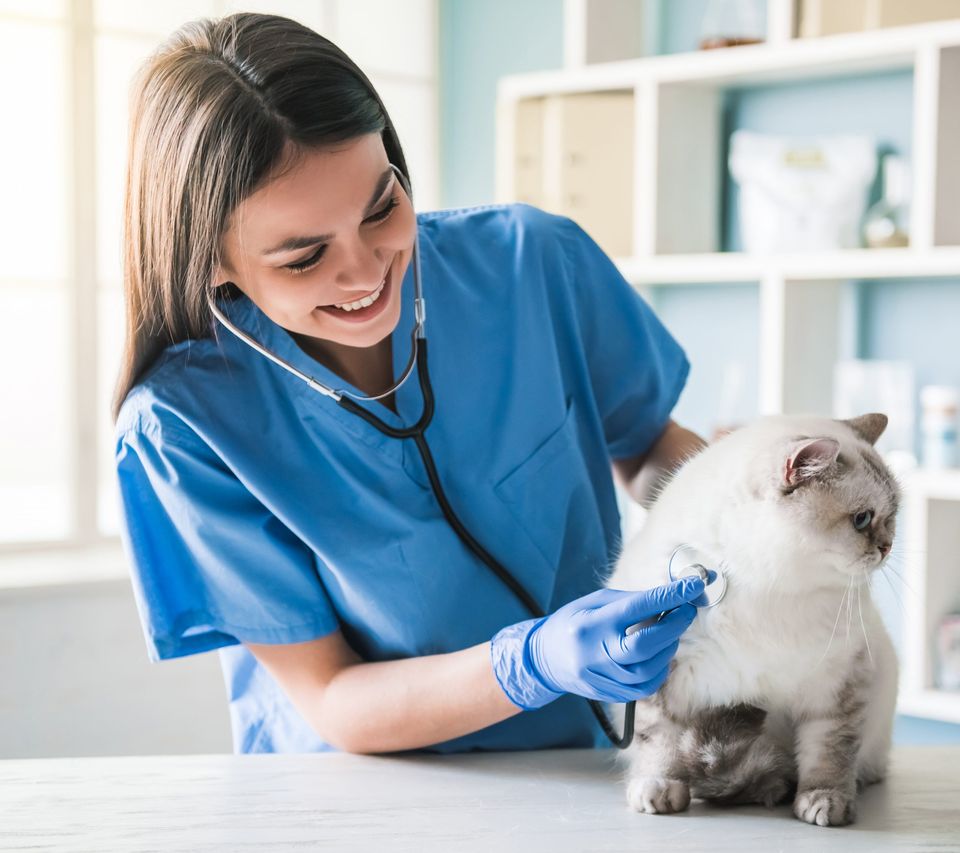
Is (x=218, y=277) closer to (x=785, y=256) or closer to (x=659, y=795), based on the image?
(x=659, y=795)

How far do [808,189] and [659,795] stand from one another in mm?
1746

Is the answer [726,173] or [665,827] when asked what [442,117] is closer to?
[726,173]

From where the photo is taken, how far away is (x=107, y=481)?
306cm

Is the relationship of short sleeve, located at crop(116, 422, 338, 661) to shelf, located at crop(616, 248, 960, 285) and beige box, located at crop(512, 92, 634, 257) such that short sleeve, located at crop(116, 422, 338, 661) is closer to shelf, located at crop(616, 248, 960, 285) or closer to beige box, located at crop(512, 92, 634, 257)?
shelf, located at crop(616, 248, 960, 285)

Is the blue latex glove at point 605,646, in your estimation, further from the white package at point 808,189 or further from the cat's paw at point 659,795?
the white package at point 808,189

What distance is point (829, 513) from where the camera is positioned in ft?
3.29

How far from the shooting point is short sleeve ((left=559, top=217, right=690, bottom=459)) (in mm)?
1384

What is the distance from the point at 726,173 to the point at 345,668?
1.96 meters

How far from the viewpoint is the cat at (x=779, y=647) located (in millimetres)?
973

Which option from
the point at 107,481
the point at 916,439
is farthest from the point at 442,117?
the point at 916,439

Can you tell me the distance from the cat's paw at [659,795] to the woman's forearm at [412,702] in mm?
162

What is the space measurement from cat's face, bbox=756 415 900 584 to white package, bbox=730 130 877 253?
1.50 m

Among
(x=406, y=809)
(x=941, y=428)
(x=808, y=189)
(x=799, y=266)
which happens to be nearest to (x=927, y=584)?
(x=941, y=428)

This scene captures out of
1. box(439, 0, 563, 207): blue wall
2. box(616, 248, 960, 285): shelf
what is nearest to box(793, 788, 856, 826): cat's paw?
box(616, 248, 960, 285): shelf
